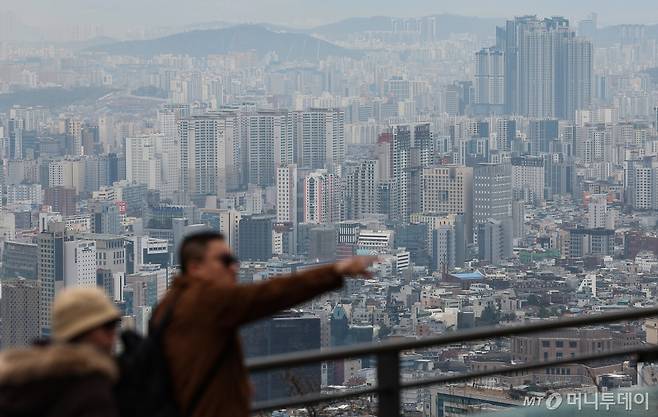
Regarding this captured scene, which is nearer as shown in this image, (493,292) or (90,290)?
(90,290)

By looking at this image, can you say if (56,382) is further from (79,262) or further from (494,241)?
(494,241)

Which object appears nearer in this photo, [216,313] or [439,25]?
[216,313]

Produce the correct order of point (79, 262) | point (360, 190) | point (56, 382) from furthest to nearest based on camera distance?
point (360, 190) → point (79, 262) → point (56, 382)

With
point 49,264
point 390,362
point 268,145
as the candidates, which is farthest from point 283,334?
point 268,145

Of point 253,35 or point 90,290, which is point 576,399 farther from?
point 253,35

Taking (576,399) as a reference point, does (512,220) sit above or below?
below

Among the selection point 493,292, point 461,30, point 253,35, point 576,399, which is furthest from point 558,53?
point 576,399
